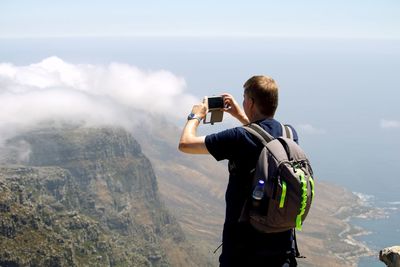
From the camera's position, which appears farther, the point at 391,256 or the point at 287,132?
the point at 391,256

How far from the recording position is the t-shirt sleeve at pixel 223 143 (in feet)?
36.6

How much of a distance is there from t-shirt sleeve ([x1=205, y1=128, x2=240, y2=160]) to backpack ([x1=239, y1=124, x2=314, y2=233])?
26.7 inches

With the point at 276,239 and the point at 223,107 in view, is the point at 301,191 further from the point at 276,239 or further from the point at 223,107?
the point at 223,107

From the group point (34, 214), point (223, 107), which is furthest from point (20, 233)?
point (223, 107)

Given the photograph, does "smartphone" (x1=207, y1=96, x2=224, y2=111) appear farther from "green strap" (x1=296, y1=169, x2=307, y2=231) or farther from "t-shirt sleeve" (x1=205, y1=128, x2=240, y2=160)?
"green strap" (x1=296, y1=169, x2=307, y2=231)

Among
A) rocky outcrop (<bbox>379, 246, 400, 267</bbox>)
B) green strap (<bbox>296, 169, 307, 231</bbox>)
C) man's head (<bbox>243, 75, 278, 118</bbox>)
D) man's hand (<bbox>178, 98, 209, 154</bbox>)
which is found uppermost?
man's head (<bbox>243, 75, 278, 118</bbox>)

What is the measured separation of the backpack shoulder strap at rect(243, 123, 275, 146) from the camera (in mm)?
11203

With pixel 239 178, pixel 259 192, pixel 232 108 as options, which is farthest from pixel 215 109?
pixel 259 192

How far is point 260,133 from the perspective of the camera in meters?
11.3

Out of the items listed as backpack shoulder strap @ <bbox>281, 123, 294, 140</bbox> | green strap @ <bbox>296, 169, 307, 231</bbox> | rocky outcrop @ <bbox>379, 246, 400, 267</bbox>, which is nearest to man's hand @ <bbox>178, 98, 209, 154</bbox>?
backpack shoulder strap @ <bbox>281, 123, 294, 140</bbox>

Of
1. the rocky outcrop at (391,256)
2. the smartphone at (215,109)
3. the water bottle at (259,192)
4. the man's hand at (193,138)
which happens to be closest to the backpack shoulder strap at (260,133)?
the water bottle at (259,192)

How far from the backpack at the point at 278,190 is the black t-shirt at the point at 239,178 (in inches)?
11.3

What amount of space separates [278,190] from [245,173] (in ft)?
3.17

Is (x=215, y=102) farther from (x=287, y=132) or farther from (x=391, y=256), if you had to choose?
(x=391, y=256)
